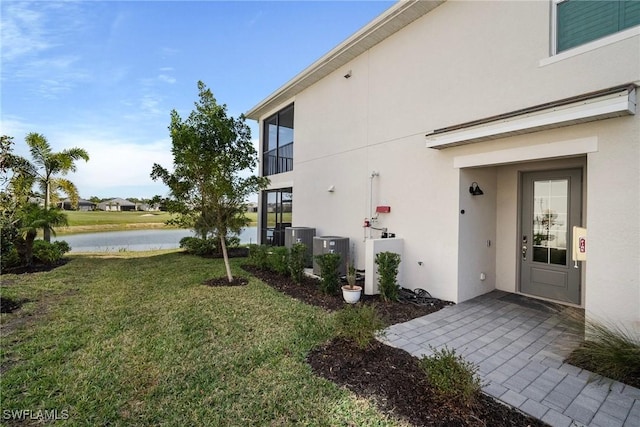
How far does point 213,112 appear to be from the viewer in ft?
21.9

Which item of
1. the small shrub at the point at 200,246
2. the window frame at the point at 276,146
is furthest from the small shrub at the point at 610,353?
the small shrub at the point at 200,246

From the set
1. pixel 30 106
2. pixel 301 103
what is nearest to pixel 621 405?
pixel 301 103

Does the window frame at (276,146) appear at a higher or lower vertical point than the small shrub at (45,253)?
higher

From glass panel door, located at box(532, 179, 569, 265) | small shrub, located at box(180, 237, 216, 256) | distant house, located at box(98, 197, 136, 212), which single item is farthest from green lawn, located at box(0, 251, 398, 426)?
distant house, located at box(98, 197, 136, 212)

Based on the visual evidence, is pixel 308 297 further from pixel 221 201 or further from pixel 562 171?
pixel 562 171

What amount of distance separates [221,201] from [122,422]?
17.5ft

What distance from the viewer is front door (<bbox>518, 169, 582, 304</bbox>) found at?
5.36 m

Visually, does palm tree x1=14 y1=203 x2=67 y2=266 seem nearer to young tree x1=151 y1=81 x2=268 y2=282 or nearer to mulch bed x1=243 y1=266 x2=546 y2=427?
young tree x1=151 y1=81 x2=268 y2=282

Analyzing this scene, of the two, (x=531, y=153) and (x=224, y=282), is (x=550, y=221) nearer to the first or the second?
(x=531, y=153)

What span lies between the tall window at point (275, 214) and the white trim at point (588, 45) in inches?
345

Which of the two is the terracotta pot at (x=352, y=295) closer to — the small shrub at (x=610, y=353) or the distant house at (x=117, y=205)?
the small shrub at (x=610, y=353)

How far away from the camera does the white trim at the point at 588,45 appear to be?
3.69 meters

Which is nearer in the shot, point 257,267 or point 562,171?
point 562,171

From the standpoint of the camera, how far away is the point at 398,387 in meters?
2.90
